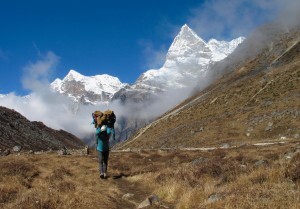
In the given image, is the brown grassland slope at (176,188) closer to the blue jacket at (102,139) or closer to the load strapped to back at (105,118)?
the blue jacket at (102,139)

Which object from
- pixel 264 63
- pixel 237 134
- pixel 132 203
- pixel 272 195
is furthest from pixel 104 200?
pixel 264 63

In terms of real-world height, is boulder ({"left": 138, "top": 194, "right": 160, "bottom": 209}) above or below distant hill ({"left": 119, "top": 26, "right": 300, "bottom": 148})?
below

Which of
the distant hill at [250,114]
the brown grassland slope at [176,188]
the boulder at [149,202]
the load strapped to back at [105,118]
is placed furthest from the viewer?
the distant hill at [250,114]

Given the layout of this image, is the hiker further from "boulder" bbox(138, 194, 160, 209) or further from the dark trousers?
"boulder" bbox(138, 194, 160, 209)

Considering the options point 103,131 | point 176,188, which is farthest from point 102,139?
point 176,188

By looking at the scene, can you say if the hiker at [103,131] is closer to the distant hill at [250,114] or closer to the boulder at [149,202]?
the boulder at [149,202]

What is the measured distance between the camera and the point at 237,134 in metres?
81.2

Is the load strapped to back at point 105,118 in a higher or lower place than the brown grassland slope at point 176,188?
higher

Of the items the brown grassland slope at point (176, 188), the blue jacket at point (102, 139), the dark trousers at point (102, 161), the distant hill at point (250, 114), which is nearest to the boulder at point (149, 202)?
the brown grassland slope at point (176, 188)

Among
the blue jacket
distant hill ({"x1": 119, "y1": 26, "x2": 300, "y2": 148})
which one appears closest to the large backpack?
the blue jacket


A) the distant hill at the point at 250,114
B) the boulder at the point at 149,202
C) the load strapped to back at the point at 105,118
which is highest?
the distant hill at the point at 250,114

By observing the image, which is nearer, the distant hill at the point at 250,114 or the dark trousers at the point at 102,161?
the dark trousers at the point at 102,161

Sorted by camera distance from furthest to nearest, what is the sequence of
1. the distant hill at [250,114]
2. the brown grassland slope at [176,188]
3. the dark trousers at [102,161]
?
the distant hill at [250,114], the dark trousers at [102,161], the brown grassland slope at [176,188]

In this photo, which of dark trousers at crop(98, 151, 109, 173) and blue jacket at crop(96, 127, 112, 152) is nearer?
dark trousers at crop(98, 151, 109, 173)
